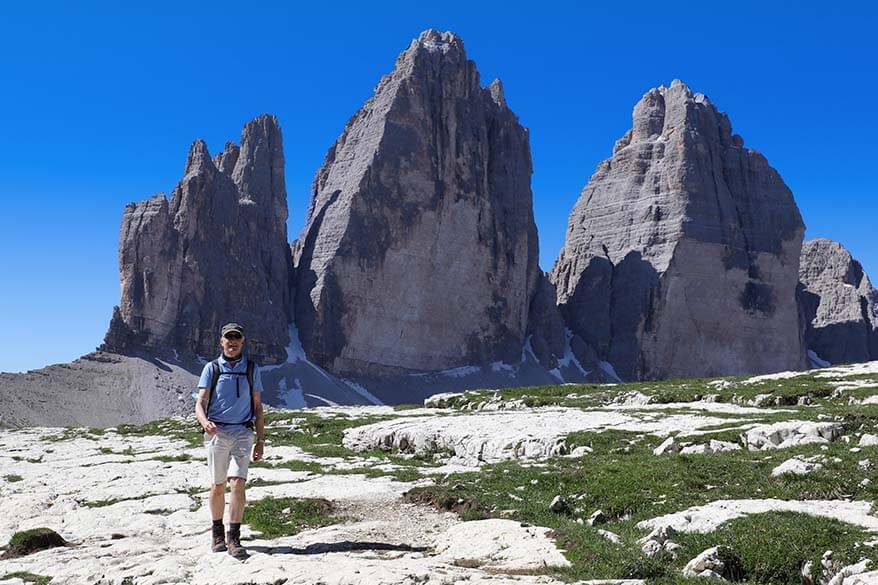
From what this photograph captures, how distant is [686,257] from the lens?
165 metres

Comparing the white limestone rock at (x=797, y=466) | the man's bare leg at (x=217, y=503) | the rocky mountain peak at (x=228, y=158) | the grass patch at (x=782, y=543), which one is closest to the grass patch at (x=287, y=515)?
the man's bare leg at (x=217, y=503)

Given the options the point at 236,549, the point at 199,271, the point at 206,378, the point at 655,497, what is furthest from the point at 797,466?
the point at 199,271

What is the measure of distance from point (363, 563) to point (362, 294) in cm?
13505

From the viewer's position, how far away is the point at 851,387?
34.3 metres

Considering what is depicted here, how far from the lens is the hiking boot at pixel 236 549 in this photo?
12.2m

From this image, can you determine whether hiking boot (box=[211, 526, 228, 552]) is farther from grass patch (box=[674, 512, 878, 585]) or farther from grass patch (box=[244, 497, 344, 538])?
grass patch (box=[674, 512, 878, 585])

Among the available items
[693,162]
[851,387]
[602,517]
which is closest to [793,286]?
[693,162]

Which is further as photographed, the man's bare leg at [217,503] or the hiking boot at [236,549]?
the man's bare leg at [217,503]

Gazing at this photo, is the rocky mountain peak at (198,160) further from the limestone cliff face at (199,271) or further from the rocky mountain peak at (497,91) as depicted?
the rocky mountain peak at (497,91)

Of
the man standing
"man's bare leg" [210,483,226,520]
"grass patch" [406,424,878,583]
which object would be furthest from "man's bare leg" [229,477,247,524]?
"grass patch" [406,424,878,583]

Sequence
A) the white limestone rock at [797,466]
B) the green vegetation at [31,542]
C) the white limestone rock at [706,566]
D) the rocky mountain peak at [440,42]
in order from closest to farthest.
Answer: the white limestone rock at [706,566] → the green vegetation at [31,542] → the white limestone rock at [797,466] → the rocky mountain peak at [440,42]

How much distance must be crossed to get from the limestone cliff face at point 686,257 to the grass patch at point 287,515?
508 ft

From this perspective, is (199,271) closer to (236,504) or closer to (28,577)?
(28,577)

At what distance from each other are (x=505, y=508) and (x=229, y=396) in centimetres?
573
